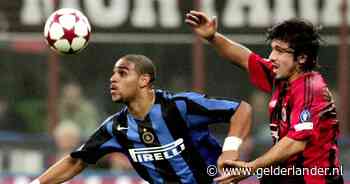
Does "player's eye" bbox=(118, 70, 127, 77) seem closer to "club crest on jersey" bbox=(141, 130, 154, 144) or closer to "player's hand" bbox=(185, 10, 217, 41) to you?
"club crest on jersey" bbox=(141, 130, 154, 144)

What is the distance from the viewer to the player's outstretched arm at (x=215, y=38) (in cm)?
1003

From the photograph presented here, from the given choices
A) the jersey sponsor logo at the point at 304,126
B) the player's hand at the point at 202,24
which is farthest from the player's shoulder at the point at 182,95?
the jersey sponsor logo at the point at 304,126

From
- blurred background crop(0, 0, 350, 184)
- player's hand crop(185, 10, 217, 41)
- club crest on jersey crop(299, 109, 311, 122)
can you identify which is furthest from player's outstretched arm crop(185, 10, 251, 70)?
blurred background crop(0, 0, 350, 184)

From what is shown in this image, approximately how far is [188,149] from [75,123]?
285 inches

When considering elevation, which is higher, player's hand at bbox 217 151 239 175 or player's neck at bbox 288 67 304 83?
player's neck at bbox 288 67 304 83

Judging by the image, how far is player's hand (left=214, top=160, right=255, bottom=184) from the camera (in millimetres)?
9031

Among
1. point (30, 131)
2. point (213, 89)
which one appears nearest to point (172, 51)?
point (213, 89)

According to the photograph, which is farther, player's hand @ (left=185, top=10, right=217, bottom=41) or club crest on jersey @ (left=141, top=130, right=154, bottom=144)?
club crest on jersey @ (left=141, top=130, right=154, bottom=144)

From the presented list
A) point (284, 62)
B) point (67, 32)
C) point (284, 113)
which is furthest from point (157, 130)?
point (284, 62)

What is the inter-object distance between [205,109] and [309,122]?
3.53 feet

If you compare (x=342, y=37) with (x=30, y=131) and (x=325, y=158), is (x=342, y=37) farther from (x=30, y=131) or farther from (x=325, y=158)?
(x=325, y=158)

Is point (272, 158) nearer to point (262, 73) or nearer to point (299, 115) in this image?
point (299, 115)

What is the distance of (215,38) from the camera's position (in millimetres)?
10188

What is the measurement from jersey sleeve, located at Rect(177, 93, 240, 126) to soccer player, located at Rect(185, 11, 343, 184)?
441mm
